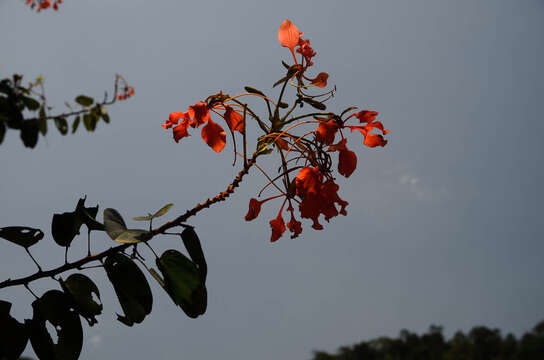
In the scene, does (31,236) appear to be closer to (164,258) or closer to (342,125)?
(164,258)

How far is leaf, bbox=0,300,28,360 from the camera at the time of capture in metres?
1.07

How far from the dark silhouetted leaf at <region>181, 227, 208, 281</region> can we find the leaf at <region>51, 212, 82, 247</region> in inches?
15.0

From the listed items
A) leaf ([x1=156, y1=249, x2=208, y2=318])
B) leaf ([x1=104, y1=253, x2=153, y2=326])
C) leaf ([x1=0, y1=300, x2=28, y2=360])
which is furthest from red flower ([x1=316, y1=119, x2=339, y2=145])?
leaf ([x1=0, y1=300, x2=28, y2=360])

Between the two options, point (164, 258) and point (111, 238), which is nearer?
point (111, 238)

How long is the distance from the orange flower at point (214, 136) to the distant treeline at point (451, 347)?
100 ft

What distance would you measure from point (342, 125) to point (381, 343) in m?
35.6

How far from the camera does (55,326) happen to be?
115 cm

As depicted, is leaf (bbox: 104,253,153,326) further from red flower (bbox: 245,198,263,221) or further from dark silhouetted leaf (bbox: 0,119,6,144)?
dark silhouetted leaf (bbox: 0,119,6,144)

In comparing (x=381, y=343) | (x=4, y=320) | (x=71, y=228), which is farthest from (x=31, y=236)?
(x=381, y=343)

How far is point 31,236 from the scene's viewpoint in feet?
4.25

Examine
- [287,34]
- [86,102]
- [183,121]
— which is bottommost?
[183,121]

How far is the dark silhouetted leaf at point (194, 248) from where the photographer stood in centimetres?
113

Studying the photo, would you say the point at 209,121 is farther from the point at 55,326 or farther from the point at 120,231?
the point at 55,326

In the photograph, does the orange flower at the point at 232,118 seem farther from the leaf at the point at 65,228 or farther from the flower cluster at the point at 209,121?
the leaf at the point at 65,228
